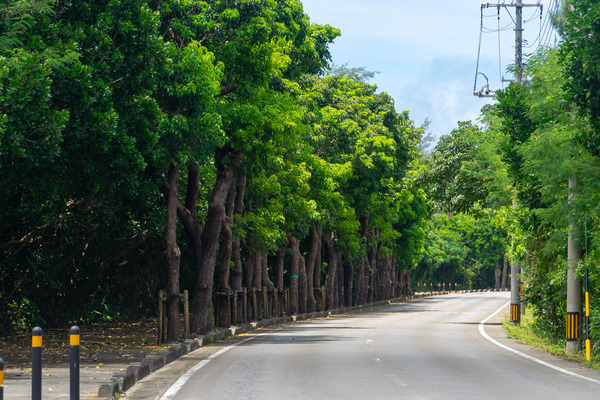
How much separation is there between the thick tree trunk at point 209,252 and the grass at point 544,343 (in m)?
9.49

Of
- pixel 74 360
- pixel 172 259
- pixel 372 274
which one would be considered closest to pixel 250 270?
pixel 172 259

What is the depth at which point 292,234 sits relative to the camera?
42.2 meters

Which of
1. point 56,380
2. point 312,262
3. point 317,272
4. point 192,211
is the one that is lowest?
point 56,380

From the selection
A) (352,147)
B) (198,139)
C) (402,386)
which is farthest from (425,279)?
(402,386)

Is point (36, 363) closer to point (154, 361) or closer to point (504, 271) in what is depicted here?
point (154, 361)

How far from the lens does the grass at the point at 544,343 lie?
19411 mm

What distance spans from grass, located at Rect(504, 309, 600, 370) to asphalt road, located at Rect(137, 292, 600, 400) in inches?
45.2

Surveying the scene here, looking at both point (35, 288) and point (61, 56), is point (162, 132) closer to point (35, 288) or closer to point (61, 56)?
point (61, 56)

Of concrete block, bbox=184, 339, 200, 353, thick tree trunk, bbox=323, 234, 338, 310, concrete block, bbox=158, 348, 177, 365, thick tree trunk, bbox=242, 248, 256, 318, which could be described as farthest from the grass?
thick tree trunk, bbox=323, 234, 338, 310

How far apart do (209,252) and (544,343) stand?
32.9ft

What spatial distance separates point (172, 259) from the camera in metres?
24.7

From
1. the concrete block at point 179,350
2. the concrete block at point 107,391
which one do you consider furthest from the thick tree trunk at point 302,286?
the concrete block at point 107,391

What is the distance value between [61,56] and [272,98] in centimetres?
938

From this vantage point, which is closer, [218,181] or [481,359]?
[481,359]
